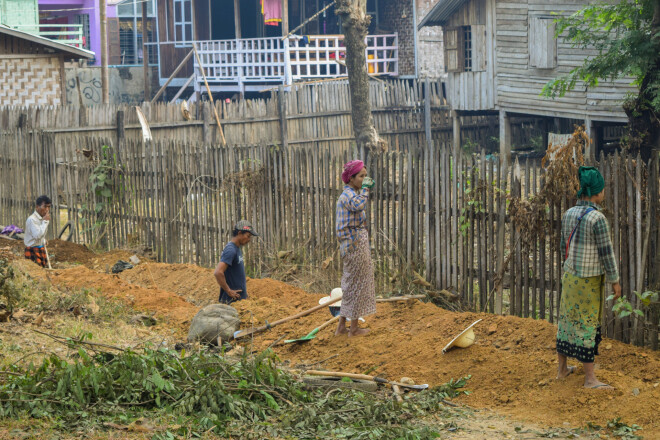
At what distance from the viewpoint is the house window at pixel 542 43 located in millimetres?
19547

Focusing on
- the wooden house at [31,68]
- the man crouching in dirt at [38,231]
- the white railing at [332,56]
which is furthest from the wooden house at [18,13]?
the man crouching in dirt at [38,231]

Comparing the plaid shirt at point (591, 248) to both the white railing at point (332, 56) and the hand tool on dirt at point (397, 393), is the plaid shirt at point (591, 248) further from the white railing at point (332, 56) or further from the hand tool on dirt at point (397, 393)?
the white railing at point (332, 56)

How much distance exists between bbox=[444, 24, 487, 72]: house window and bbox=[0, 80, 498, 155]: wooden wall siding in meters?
0.97

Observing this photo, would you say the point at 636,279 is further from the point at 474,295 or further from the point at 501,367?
the point at 474,295

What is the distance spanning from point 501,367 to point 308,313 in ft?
7.76

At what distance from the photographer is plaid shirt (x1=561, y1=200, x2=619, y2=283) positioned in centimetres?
580

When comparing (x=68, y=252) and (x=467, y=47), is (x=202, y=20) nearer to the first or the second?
(x=467, y=47)

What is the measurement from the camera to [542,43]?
19.8 m

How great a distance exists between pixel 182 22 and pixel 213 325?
23938mm

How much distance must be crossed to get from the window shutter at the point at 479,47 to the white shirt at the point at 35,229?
14031 millimetres

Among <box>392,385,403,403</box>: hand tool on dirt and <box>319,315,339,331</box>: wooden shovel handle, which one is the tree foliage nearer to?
<box>319,315,339,331</box>: wooden shovel handle

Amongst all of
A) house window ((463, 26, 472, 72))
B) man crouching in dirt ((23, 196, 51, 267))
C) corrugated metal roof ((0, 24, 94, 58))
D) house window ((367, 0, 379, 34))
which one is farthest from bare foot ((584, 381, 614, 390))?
house window ((367, 0, 379, 34))

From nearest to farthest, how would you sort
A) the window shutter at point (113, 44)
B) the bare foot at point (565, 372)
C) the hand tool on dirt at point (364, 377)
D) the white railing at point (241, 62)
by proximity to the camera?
the bare foot at point (565, 372) < the hand tool on dirt at point (364, 377) < the white railing at point (241, 62) < the window shutter at point (113, 44)

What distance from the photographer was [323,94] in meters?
21.1
